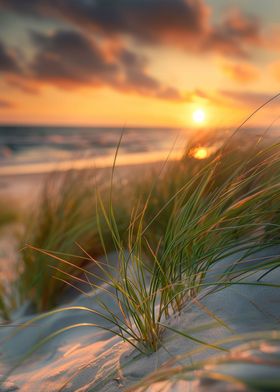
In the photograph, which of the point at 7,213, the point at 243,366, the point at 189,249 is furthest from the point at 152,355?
the point at 7,213

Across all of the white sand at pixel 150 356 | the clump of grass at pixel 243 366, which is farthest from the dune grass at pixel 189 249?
the clump of grass at pixel 243 366

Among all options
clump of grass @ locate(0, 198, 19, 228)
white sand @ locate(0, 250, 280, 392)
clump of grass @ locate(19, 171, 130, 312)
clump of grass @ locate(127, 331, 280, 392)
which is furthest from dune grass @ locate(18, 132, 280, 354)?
clump of grass @ locate(0, 198, 19, 228)

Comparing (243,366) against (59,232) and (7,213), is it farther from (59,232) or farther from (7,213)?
(7,213)

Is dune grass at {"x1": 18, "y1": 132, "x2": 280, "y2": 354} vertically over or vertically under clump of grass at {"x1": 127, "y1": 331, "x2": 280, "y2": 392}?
over

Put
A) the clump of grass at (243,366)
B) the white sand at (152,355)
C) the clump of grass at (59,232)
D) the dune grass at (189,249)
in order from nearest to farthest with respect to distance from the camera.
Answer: the clump of grass at (243,366) < the white sand at (152,355) < the dune grass at (189,249) < the clump of grass at (59,232)

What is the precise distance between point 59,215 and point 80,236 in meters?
0.22

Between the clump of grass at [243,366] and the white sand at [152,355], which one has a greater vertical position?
the white sand at [152,355]

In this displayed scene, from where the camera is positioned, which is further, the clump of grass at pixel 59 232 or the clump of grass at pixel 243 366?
the clump of grass at pixel 59 232

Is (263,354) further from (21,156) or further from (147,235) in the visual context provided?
(21,156)

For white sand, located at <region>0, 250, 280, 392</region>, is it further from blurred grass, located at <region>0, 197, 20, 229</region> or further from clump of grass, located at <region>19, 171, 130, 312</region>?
blurred grass, located at <region>0, 197, 20, 229</region>

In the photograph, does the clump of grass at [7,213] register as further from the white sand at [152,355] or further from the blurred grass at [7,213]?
the white sand at [152,355]

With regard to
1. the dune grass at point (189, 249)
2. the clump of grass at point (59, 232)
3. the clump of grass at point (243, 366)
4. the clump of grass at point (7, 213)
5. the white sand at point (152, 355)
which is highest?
the clump of grass at point (7, 213)

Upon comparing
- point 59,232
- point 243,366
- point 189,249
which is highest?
point 59,232

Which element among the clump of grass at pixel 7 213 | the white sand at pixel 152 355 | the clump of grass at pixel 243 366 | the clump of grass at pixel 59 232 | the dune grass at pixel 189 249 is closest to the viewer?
the clump of grass at pixel 243 366
